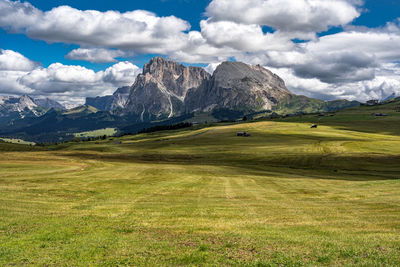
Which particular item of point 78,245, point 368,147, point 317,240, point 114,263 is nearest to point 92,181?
point 78,245

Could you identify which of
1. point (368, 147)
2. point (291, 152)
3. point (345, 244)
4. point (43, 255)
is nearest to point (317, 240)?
point (345, 244)

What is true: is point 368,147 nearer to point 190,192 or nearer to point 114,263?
point 190,192

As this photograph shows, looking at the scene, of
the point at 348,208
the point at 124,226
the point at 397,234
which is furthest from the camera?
the point at 348,208

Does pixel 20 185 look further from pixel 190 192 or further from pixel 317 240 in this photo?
Answer: pixel 317 240

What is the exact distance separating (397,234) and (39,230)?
1025 inches

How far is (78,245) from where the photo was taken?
62.0 ft

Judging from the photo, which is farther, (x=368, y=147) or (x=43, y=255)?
(x=368, y=147)

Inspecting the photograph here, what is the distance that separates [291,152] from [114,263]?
10173 centimetres

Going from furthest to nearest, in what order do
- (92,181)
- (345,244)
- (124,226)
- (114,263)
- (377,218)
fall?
(92,181) → (377,218) → (124,226) → (345,244) → (114,263)

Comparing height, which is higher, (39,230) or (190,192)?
(39,230)

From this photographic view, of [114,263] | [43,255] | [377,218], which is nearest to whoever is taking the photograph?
[114,263]

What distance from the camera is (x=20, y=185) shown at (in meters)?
40.8

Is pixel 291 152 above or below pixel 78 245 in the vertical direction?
below

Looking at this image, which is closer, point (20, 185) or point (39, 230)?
point (39, 230)
